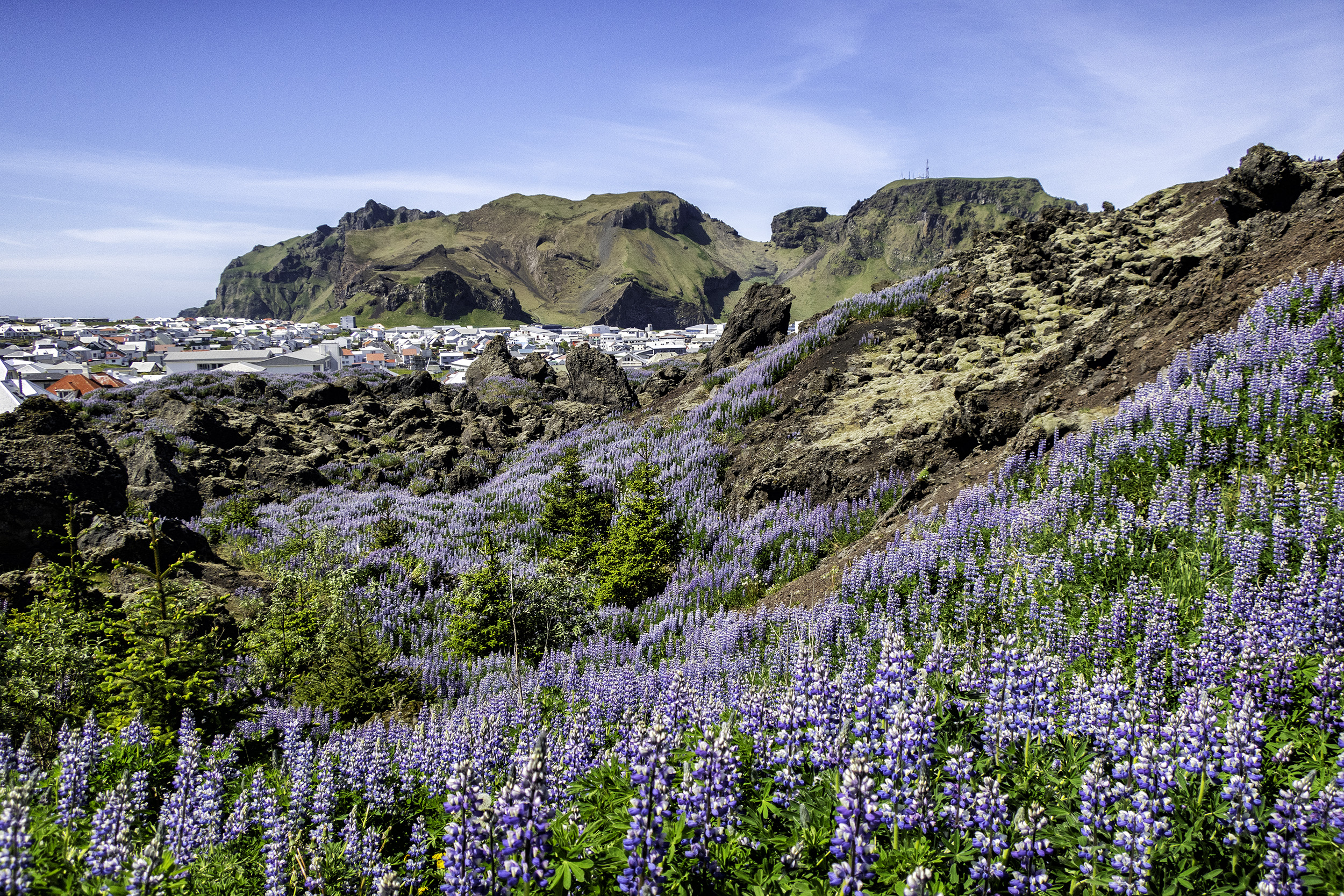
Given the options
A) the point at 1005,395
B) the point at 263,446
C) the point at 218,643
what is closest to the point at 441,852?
the point at 218,643

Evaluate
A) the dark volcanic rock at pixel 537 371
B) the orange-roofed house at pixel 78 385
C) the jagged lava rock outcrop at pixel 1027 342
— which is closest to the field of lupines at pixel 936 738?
the jagged lava rock outcrop at pixel 1027 342

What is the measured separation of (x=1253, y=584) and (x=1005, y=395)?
9.98 metres

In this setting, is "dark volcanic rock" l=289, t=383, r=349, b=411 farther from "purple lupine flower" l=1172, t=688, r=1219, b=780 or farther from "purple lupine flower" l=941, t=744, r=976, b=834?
"purple lupine flower" l=1172, t=688, r=1219, b=780

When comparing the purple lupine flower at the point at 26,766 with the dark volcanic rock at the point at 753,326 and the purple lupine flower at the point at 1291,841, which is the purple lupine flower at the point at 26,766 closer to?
the purple lupine flower at the point at 1291,841

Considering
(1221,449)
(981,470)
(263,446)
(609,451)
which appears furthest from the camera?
(263,446)

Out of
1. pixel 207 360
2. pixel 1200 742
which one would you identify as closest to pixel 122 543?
pixel 1200 742

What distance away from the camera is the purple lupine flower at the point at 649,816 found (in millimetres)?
3057

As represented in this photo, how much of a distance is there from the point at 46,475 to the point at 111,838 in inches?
559

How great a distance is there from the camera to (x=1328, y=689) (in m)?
3.96

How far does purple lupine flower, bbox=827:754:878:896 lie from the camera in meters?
2.83

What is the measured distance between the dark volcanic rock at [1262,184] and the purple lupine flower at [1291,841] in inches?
777

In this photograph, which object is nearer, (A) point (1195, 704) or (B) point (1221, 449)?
(A) point (1195, 704)

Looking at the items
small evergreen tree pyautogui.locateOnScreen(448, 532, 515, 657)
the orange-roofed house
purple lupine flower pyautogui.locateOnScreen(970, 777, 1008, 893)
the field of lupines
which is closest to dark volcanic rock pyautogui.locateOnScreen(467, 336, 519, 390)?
the orange-roofed house

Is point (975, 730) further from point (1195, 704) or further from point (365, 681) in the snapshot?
point (365, 681)
